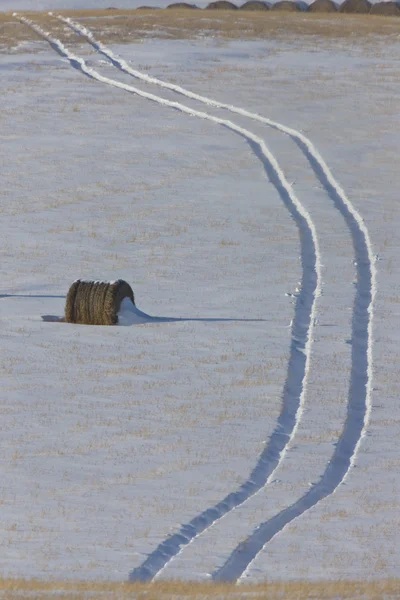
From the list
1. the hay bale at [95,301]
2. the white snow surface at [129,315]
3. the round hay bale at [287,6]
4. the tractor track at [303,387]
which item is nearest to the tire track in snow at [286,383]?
the tractor track at [303,387]

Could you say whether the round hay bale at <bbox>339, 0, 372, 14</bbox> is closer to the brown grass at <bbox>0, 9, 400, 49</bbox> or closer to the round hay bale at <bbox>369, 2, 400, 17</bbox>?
the round hay bale at <bbox>369, 2, 400, 17</bbox>

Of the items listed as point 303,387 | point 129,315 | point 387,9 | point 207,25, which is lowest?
point 303,387

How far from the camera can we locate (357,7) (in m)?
59.8

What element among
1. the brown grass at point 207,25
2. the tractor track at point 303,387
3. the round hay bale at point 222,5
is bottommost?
the tractor track at point 303,387

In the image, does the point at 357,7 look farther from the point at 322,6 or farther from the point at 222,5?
the point at 222,5

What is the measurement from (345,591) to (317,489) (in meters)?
3.75

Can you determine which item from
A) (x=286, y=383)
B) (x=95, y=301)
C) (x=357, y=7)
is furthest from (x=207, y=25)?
(x=286, y=383)

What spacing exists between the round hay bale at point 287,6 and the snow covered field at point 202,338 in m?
18.8

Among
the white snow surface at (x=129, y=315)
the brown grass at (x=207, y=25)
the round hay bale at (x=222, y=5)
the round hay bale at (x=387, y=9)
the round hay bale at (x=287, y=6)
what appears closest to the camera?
the white snow surface at (x=129, y=315)

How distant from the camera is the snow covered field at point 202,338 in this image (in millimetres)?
12289

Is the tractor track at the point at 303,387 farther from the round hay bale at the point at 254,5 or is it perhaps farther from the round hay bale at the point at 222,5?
the round hay bale at the point at 222,5

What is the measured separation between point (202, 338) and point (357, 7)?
4325 centimetres

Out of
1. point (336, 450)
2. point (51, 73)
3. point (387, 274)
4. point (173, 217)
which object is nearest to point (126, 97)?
point (51, 73)

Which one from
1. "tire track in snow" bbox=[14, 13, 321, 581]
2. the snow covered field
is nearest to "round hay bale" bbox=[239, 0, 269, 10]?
the snow covered field
